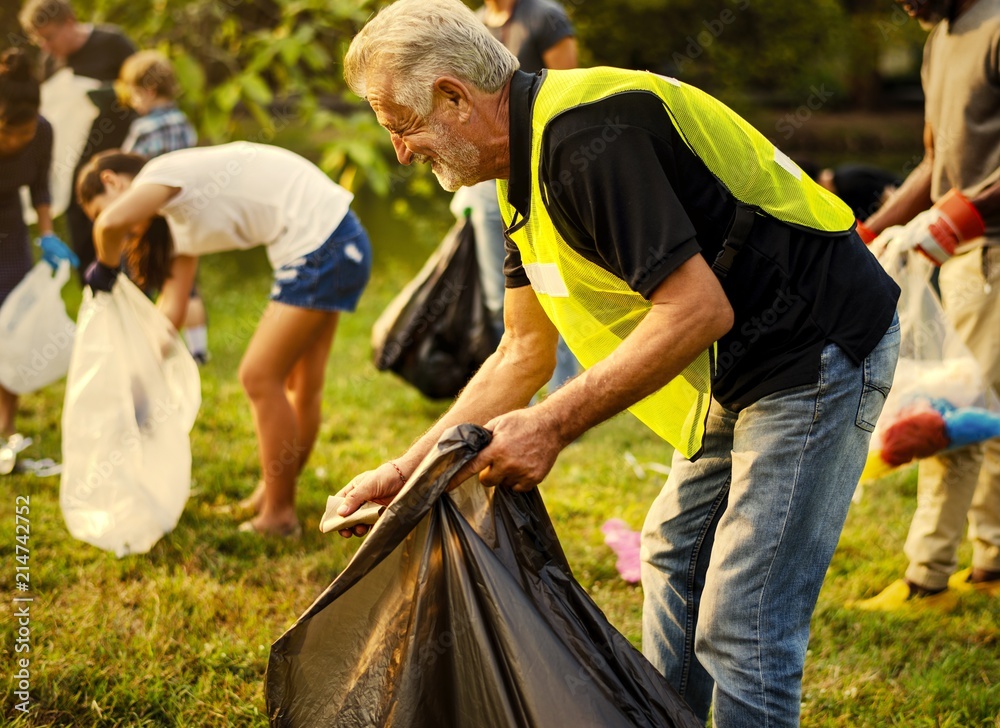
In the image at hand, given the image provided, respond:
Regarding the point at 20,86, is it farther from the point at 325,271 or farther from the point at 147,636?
the point at 147,636

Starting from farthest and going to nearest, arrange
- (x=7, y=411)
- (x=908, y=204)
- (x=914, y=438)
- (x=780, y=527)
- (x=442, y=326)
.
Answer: (x=442, y=326) → (x=7, y=411) → (x=908, y=204) → (x=914, y=438) → (x=780, y=527)

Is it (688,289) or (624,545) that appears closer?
(688,289)

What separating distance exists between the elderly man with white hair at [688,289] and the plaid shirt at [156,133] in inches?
167

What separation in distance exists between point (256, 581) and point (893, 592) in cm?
211

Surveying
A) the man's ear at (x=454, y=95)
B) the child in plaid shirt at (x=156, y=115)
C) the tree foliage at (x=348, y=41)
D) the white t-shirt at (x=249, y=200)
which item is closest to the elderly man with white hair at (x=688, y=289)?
the man's ear at (x=454, y=95)

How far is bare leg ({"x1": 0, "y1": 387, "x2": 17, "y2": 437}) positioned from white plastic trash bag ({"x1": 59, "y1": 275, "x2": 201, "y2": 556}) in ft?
4.84

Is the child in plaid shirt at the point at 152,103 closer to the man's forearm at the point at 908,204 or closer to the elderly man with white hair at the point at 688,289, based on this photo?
the man's forearm at the point at 908,204

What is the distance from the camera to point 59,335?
4535 millimetres

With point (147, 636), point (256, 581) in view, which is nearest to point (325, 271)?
point (256, 581)

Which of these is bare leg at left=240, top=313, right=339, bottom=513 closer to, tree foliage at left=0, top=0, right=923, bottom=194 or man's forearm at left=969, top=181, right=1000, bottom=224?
tree foliage at left=0, top=0, right=923, bottom=194

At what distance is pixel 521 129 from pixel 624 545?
219cm

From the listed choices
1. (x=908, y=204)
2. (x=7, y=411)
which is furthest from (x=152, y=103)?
(x=908, y=204)

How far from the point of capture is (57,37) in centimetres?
562

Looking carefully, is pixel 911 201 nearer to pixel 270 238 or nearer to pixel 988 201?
pixel 988 201
